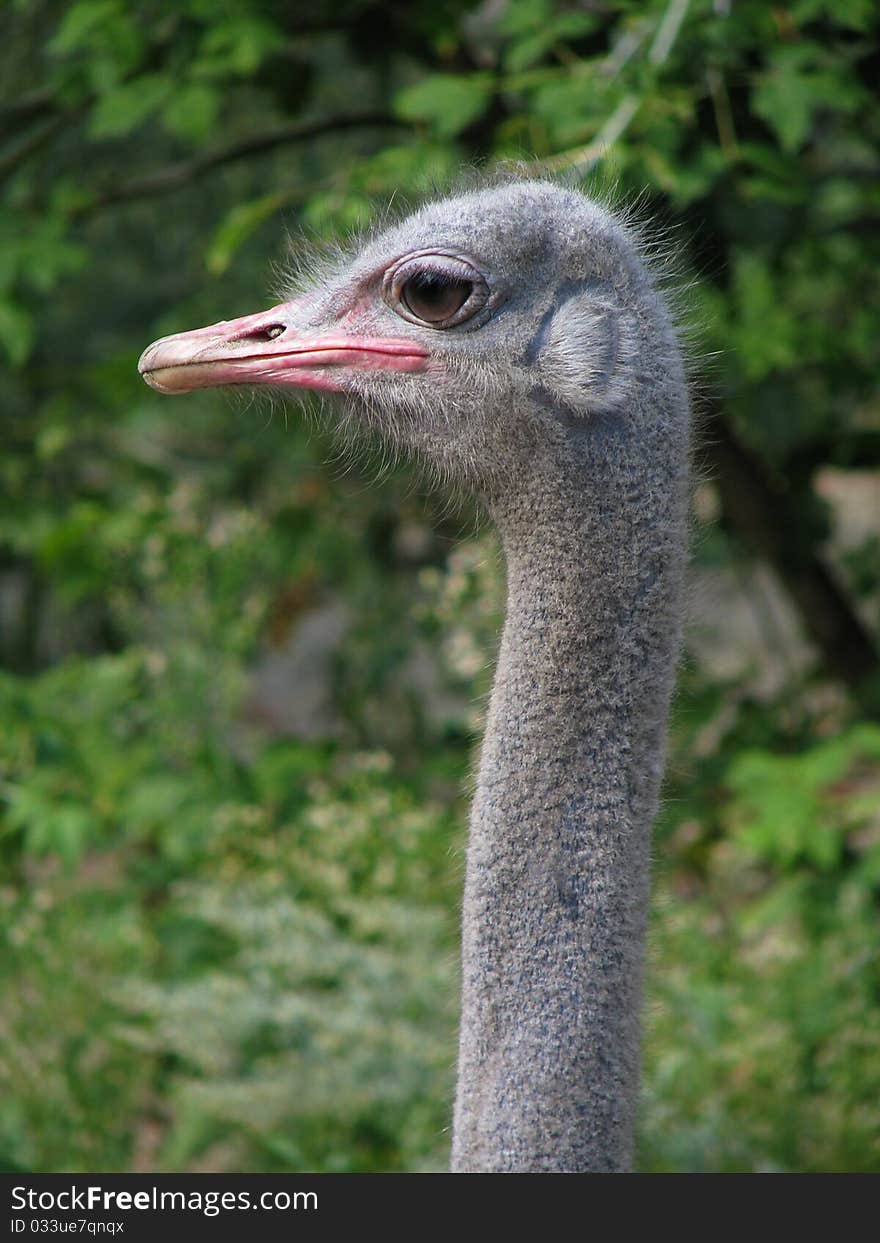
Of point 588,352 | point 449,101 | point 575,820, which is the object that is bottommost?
point 575,820

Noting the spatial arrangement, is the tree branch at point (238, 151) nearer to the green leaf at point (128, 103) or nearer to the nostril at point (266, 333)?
the green leaf at point (128, 103)

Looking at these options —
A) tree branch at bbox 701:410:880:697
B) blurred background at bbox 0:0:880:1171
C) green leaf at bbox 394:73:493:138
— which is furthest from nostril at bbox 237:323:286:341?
tree branch at bbox 701:410:880:697

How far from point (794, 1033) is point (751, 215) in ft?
6.00

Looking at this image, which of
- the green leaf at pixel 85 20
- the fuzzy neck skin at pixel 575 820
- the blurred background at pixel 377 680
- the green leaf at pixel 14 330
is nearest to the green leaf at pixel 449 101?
the blurred background at pixel 377 680

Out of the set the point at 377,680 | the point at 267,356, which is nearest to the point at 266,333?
the point at 267,356

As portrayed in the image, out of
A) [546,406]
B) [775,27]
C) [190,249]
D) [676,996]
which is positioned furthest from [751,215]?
[190,249]

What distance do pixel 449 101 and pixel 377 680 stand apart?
2.37m

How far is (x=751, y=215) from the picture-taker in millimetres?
3584

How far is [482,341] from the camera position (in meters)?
1.86

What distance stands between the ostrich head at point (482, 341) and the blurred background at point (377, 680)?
2.42 feet

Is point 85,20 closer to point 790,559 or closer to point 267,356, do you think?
point 267,356

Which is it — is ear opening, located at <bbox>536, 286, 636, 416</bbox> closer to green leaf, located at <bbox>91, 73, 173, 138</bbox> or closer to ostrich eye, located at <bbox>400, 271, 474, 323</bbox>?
ostrich eye, located at <bbox>400, 271, 474, 323</bbox>

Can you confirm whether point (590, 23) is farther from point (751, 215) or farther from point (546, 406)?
point (546, 406)

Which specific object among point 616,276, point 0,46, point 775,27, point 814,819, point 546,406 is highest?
point 0,46
